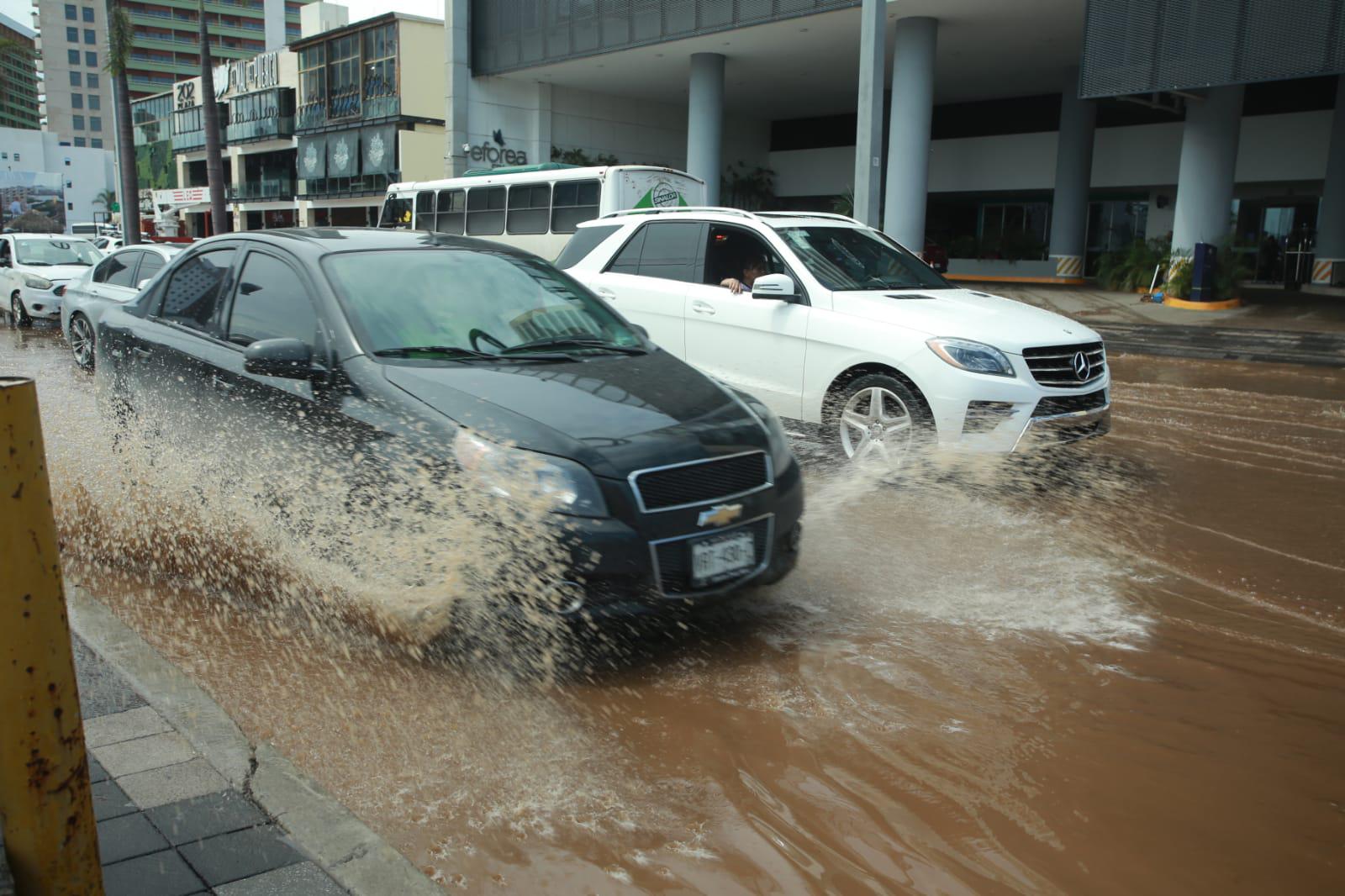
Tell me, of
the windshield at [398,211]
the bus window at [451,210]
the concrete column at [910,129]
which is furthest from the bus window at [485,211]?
the concrete column at [910,129]

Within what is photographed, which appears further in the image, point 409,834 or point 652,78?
point 652,78

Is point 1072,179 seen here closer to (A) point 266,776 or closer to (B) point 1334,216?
(B) point 1334,216

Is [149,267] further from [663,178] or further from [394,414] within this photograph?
[394,414]

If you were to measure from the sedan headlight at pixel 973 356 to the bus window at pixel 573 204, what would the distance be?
1307 centimetres

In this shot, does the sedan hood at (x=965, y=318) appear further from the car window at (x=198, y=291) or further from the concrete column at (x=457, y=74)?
the concrete column at (x=457, y=74)

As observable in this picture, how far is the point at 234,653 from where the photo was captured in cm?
421

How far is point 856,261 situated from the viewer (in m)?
7.55

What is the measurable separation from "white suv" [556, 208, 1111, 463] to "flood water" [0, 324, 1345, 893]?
34.2 inches

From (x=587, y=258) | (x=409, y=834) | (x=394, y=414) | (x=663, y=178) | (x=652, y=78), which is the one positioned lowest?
(x=409, y=834)

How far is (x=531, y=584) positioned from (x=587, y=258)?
5.30 metres

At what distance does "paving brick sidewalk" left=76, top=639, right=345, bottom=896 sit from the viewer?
Answer: 260cm

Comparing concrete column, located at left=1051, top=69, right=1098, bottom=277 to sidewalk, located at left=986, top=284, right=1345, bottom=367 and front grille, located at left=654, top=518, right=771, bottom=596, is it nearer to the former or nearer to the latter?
sidewalk, located at left=986, top=284, right=1345, bottom=367

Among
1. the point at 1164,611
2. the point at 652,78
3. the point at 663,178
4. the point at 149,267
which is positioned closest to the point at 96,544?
the point at 1164,611

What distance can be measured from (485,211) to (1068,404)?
654 inches
